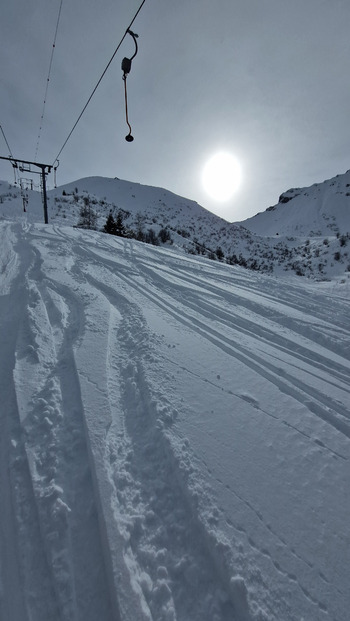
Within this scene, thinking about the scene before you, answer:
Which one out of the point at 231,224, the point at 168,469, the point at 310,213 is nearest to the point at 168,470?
the point at 168,469

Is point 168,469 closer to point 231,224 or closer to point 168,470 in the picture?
point 168,470

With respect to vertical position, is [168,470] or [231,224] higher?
[231,224]

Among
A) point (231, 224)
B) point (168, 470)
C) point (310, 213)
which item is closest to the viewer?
point (168, 470)

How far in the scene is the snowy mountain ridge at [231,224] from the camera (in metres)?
16.5

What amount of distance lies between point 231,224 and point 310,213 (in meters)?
15.9

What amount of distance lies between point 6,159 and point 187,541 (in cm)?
2005

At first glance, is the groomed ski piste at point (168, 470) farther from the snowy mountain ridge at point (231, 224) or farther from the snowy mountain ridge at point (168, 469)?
the snowy mountain ridge at point (231, 224)

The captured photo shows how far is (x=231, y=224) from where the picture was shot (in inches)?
1444

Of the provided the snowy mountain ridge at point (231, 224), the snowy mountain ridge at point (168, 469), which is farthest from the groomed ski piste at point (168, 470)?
the snowy mountain ridge at point (231, 224)

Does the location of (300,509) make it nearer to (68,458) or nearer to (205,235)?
(68,458)

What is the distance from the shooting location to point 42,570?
1.45 meters

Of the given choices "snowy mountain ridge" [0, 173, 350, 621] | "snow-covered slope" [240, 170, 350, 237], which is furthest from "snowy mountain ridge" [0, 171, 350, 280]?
"snowy mountain ridge" [0, 173, 350, 621]

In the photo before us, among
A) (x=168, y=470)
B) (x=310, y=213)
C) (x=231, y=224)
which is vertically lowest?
(x=168, y=470)

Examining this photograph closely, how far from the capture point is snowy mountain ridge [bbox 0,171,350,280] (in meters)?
16.5
